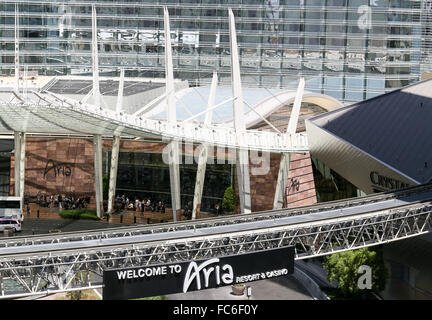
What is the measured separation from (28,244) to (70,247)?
3.57m

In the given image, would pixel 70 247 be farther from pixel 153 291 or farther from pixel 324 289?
pixel 324 289

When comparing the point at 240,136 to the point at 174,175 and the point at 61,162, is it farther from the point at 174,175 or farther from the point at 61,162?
the point at 61,162

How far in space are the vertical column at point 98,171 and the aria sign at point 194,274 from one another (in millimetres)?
26664

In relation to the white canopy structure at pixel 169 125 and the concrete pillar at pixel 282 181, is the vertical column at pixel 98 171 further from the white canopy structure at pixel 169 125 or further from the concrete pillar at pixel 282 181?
the concrete pillar at pixel 282 181

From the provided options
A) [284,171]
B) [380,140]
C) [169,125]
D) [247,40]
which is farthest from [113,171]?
[247,40]

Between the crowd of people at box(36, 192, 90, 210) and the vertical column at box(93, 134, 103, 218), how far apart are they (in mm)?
3501

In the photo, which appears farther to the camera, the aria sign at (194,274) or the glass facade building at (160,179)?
the glass facade building at (160,179)

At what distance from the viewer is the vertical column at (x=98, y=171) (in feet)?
195

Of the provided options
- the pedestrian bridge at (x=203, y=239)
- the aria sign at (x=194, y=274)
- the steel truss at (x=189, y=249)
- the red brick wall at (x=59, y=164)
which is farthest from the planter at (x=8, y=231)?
the aria sign at (x=194, y=274)

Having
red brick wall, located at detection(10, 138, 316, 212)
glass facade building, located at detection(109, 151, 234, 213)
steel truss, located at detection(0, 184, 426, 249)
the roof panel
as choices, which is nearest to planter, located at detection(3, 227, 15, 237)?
red brick wall, located at detection(10, 138, 316, 212)

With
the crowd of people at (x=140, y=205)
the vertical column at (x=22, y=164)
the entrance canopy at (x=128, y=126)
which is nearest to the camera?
the entrance canopy at (x=128, y=126)

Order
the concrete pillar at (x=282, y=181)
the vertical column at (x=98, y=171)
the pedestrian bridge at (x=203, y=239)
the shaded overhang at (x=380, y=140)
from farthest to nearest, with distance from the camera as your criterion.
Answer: the vertical column at (x=98, y=171) → the concrete pillar at (x=282, y=181) → the shaded overhang at (x=380, y=140) → the pedestrian bridge at (x=203, y=239)

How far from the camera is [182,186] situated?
61750 mm

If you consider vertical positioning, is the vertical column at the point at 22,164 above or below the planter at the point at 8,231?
above
